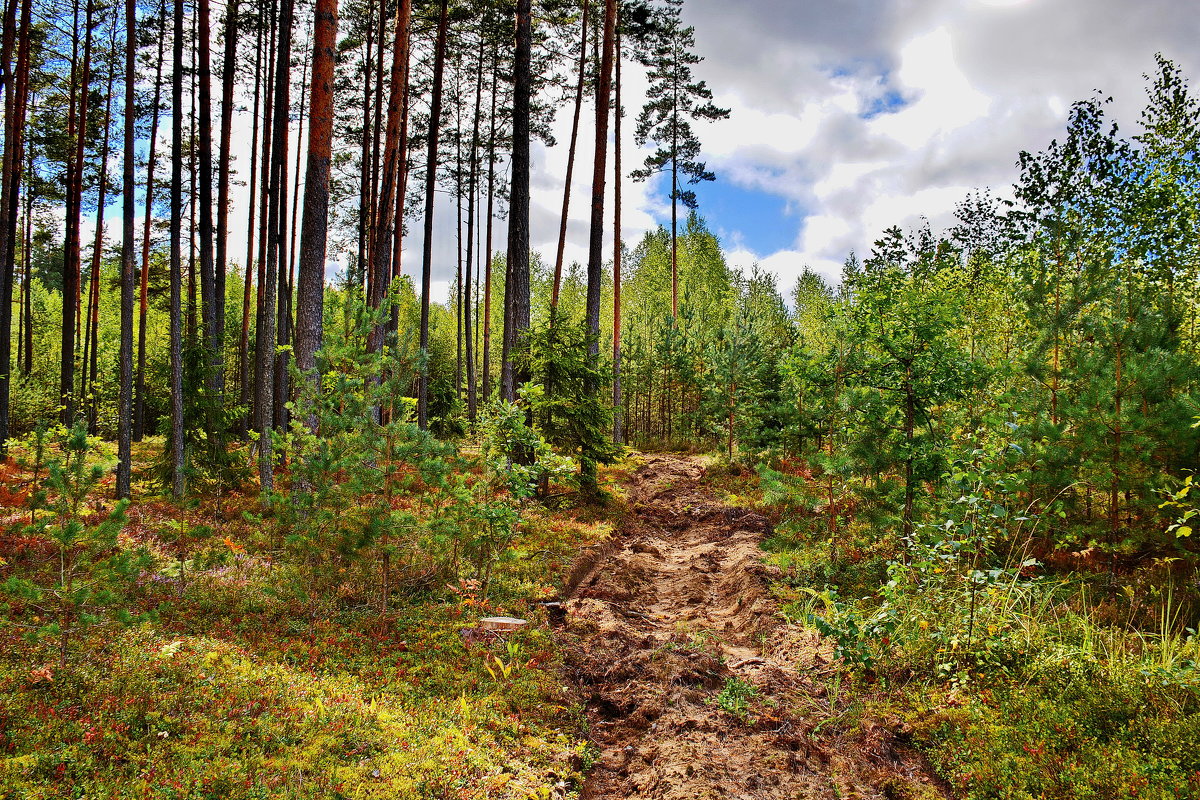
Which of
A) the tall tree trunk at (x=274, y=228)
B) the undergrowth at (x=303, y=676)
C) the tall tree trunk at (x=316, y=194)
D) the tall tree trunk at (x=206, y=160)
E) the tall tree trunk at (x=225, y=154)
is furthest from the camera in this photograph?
the tall tree trunk at (x=225, y=154)

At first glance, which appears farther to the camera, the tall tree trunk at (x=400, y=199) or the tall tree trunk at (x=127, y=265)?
the tall tree trunk at (x=400, y=199)

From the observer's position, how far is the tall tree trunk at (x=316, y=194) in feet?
27.5

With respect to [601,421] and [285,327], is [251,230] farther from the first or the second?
[601,421]

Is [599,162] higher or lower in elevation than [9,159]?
higher

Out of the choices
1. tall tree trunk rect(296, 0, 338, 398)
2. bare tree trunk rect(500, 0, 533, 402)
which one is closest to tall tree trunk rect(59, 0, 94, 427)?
tall tree trunk rect(296, 0, 338, 398)

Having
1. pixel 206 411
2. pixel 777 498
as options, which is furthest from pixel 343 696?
pixel 206 411

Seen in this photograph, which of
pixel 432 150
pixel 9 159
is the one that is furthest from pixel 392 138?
→ pixel 9 159

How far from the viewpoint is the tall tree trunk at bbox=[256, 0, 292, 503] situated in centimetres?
972

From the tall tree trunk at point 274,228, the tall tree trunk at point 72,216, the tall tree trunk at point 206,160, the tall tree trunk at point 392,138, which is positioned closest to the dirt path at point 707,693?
the tall tree trunk at point 274,228

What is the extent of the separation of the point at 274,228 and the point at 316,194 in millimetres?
3666

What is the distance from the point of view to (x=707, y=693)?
4.90 m

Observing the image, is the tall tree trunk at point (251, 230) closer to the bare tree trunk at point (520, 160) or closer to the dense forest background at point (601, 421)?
the dense forest background at point (601, 421)

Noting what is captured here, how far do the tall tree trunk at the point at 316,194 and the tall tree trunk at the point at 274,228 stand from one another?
1.77 metres

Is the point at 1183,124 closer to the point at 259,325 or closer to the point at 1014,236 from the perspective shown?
the point at 1014,236
